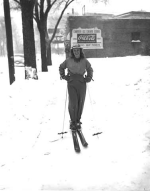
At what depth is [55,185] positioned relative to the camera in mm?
3666

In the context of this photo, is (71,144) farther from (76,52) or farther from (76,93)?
(76,52)

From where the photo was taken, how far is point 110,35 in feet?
91.5

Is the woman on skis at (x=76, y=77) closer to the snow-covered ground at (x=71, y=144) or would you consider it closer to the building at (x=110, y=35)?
the snow-covered ground at (x=71, y=144)

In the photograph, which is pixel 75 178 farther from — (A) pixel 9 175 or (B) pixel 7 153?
(B) pixel 7 153

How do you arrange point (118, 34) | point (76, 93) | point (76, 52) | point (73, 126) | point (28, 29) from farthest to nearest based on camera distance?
point (118, 34) < point (28, 29) < point (73, 126) < point (76, 93) < point (76, 52)

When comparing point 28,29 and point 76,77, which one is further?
point 28,29

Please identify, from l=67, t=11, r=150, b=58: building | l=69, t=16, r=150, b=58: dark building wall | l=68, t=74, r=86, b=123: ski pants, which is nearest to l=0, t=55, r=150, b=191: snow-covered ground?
l=68, t=74, r=86, b=123: ski pants

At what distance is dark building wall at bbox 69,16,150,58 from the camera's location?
27.0m

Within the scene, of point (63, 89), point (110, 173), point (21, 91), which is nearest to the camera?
point (110, 173)

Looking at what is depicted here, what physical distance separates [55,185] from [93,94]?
247 inches

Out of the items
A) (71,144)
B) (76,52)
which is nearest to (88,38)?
(76,52)

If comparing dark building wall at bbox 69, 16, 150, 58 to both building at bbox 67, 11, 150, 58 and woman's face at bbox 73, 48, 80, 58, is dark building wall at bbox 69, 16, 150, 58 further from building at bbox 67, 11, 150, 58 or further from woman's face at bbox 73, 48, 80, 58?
woman's face at bbox 73, 48, 80, 58

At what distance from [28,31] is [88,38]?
17.7m

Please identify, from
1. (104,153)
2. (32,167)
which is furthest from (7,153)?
(104,153)
